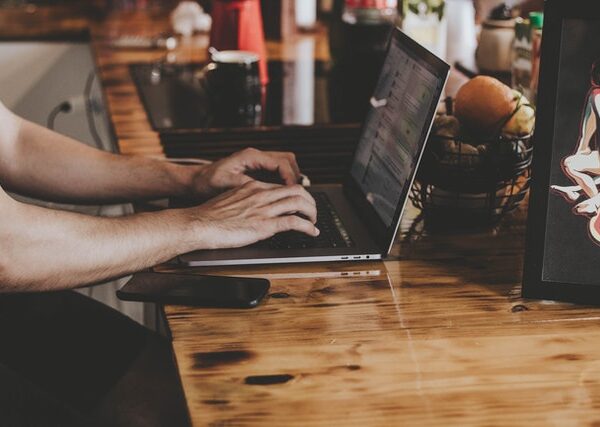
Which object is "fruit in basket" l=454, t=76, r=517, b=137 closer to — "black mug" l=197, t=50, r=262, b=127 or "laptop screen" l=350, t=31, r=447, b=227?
"laptop screen" l=350, t=31, r=447, b=227

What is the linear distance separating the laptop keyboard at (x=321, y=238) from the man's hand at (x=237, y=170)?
141mm

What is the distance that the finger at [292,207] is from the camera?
3.88ft

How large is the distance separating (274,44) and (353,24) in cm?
56

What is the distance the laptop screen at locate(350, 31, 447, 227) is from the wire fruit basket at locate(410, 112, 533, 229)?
6cm

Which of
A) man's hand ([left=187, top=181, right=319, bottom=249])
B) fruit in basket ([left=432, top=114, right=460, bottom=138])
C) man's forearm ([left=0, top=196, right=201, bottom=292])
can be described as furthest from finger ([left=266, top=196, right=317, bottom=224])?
fruit in basket ([left=432, top=114, right=460, bottom=138])

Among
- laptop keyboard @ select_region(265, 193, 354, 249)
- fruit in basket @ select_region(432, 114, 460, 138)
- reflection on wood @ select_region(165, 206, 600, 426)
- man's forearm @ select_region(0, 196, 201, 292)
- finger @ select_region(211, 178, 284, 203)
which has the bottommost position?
reflection on wood @ select_region(165, 206, 600, 426)

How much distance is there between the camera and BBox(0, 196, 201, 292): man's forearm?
1.07 metres

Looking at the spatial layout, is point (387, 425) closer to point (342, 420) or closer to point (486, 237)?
point (342, 420)

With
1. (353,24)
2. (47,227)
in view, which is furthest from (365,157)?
(353,24)

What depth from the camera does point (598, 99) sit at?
1.00m

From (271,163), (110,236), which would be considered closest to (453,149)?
(271,163)

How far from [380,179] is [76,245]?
0.44 m

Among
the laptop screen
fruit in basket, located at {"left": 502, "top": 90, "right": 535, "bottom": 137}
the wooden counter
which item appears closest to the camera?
the wooden counter

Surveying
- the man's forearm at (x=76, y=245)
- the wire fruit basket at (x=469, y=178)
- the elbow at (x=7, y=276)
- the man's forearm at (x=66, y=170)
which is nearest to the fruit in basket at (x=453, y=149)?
the wire fruit basket at (x=469, y=178)
